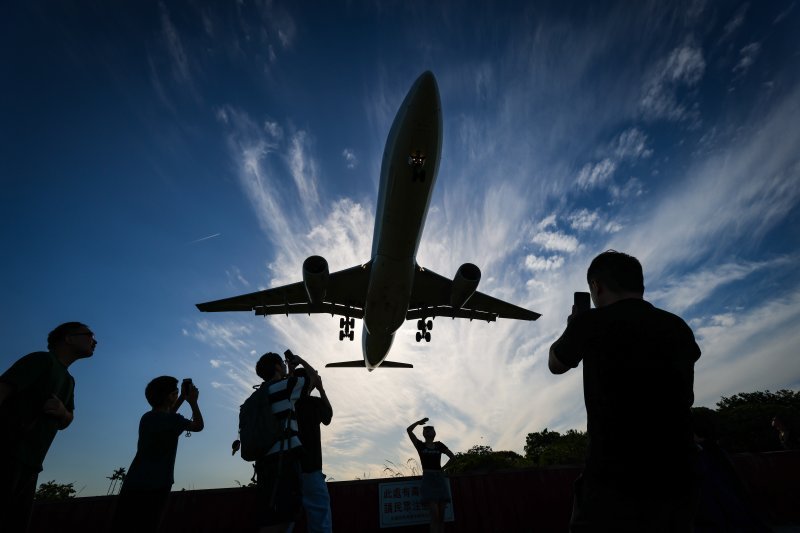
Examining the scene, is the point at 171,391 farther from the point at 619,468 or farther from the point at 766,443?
the point at 766,443

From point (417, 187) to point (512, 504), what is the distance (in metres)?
9.29

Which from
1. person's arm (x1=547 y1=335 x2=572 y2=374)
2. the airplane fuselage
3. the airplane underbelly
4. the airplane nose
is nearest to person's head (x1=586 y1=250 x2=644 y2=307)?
person's arm (x1=547 y1=335 x2=572 y2=374)

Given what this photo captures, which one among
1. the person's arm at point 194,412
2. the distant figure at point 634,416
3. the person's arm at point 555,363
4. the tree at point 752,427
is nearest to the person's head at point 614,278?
the distant figure at point 634,416

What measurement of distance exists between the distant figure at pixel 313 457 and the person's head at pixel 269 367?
0.37ft

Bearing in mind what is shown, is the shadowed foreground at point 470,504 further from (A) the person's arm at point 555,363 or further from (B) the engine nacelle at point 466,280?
(A) the person's arm at point 555,363

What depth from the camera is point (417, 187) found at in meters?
12.9

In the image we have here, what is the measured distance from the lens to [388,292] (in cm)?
1498

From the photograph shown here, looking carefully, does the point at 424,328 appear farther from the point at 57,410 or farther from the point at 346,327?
the point at 57,410

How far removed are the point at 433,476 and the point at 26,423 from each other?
694cm

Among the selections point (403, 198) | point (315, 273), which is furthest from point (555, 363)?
point (315, 273)

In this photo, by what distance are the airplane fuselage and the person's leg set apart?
10.0 m

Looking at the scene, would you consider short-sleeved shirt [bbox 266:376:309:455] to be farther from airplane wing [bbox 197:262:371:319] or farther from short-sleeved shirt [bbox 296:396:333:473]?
airplane wing [bbox 197:262:371:319]

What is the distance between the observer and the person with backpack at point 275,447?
11.4ft

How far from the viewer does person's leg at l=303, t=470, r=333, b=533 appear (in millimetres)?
3986
